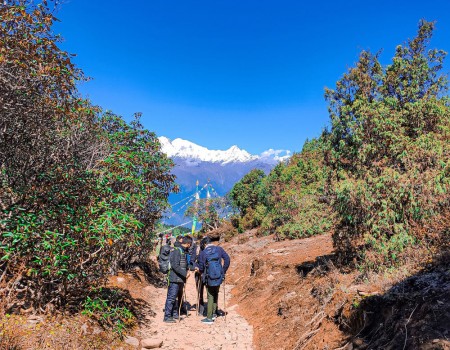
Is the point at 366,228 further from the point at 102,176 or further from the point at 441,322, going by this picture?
the point at 102,176

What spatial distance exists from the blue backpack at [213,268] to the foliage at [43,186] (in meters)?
3.32

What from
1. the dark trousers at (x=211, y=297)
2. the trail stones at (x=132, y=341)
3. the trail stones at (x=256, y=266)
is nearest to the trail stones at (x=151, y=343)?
the trail stones at (x=132, y=341)

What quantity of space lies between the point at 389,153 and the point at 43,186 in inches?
382

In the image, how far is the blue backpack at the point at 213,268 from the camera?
967 cm

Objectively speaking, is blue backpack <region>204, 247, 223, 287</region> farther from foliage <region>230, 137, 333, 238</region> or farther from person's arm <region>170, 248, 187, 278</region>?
foliage <region>230, 137, 333, 238</region>

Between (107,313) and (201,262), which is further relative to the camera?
(201,262)

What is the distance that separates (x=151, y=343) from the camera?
740 cm

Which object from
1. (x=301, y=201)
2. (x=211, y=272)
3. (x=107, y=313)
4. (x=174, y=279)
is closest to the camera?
(x=107, y=313)

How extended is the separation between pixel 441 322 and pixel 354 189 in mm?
5300

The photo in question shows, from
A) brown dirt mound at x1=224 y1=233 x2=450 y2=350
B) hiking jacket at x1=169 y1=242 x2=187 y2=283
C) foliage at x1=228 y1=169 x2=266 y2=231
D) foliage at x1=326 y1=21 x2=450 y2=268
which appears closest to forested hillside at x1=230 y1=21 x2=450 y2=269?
foliage at x1=326 y1=21 x2=450 y2=268

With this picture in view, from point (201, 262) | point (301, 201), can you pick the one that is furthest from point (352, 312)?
point (301, 201)

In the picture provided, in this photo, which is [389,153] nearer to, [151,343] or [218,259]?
[218,259]

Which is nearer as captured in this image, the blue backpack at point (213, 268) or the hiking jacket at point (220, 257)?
the blue backpack at point (213, 268)

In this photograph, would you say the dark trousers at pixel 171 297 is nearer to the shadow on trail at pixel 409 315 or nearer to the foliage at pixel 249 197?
the shadow on trail at pixel 409 315
